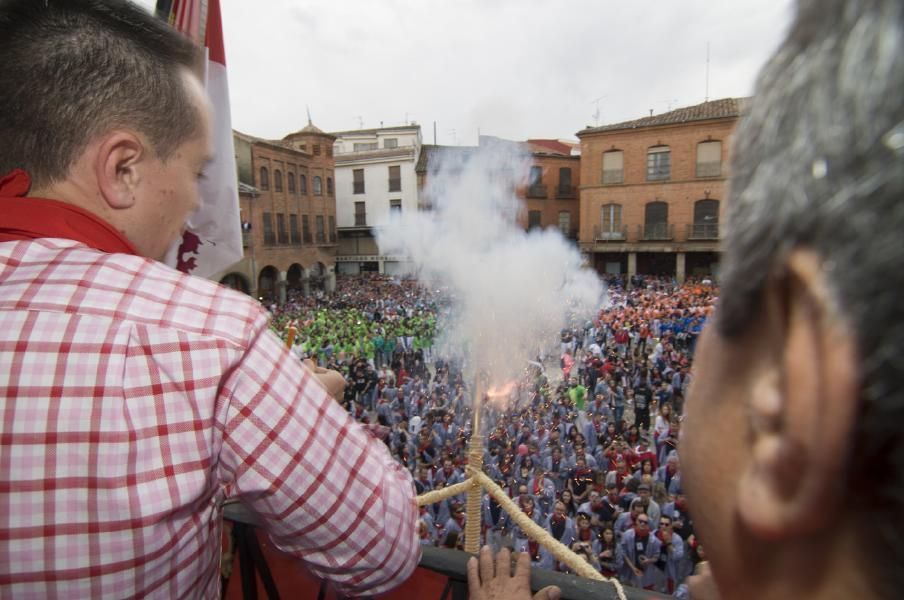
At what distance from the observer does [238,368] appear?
99 cm

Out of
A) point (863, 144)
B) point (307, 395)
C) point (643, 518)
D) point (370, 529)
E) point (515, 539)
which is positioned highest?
point (863, 144)

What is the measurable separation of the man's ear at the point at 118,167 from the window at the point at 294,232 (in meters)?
35.7

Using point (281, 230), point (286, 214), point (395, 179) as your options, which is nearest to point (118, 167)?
point (281, 230)

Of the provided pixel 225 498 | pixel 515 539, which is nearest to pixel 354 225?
pixel 515 539

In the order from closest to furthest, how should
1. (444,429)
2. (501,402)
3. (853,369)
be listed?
(853,369)
(444,429)
(501,402)

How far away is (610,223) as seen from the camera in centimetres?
3391

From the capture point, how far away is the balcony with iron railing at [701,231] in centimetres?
3056

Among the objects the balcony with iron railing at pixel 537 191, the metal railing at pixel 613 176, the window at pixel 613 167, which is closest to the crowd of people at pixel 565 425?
the metal railing at pixel 613 176

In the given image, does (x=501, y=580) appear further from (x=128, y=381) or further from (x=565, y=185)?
(x=565, y=185)

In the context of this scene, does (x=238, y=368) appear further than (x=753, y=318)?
Yes

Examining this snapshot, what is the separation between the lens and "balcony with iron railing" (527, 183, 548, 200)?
37125 millimetres

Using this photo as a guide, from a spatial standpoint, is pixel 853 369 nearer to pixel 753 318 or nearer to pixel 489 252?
pixel 753 318

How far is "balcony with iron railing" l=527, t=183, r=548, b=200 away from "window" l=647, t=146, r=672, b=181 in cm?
748

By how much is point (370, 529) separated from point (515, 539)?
6.67 meters
